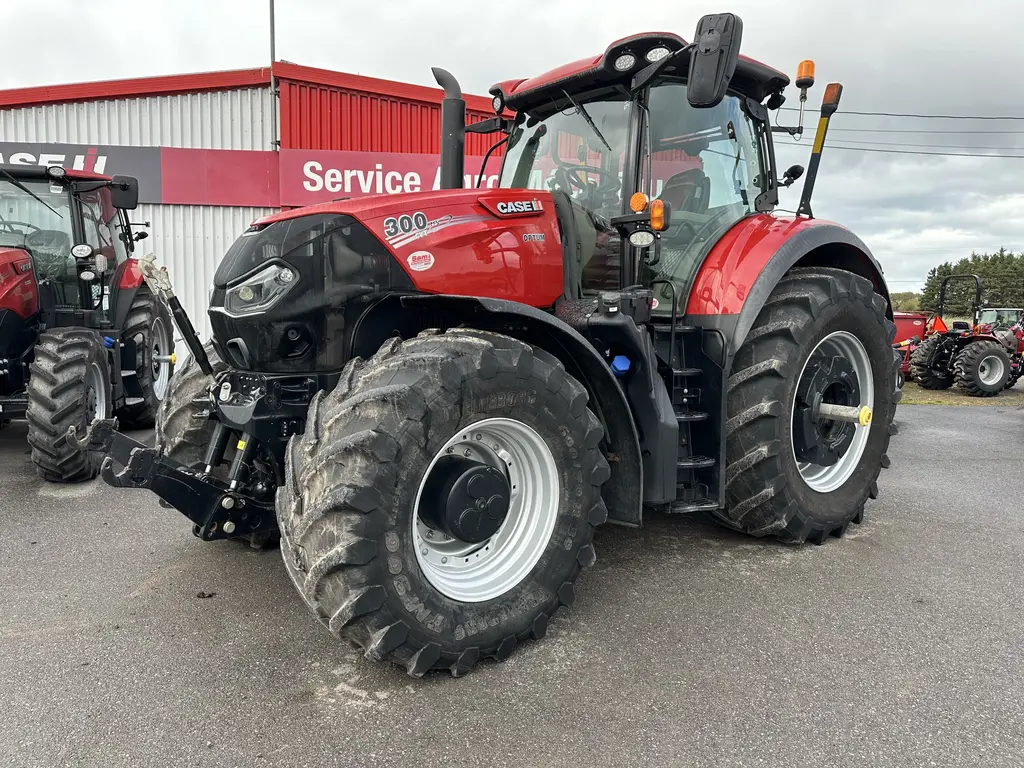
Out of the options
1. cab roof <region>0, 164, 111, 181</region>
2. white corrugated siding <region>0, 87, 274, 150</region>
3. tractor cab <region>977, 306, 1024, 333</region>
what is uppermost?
white corrugated siding <region>0, 87, 274, 150</region>

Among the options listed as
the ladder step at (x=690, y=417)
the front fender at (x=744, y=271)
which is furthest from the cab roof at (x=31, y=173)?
the ladder step at (x=690, y=417)

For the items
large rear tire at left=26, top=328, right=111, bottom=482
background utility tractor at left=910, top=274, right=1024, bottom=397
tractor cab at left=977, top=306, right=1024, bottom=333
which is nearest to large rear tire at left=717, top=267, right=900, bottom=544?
large rear tire at left=26, top=328, right=111, bottom=482

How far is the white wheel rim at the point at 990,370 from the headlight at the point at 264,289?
12977mm

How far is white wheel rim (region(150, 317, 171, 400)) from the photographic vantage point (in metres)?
7.75

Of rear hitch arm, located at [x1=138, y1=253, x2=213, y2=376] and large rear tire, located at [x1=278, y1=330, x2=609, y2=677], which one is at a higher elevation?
rear hitch arm, located at [x1=138, y1=253, x2=213, y2=376]

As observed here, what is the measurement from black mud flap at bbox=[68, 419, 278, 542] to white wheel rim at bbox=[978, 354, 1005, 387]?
13.1 m

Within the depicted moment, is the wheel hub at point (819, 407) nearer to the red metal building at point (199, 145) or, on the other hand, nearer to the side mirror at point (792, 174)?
the side mirror at point (792, 174)

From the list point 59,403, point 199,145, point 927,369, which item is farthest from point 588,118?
point 927,369

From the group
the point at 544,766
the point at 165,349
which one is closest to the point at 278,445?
the point at 544,766

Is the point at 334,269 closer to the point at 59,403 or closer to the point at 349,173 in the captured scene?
the point at 59,403

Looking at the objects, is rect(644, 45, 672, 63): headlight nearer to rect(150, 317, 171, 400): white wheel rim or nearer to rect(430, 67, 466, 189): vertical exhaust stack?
rect(430, 67, 466, 189): vertical exhaust stack

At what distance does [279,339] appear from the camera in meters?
2.83

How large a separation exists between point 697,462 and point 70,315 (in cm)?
582

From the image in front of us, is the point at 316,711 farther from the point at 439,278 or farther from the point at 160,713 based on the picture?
the point at 439,278
